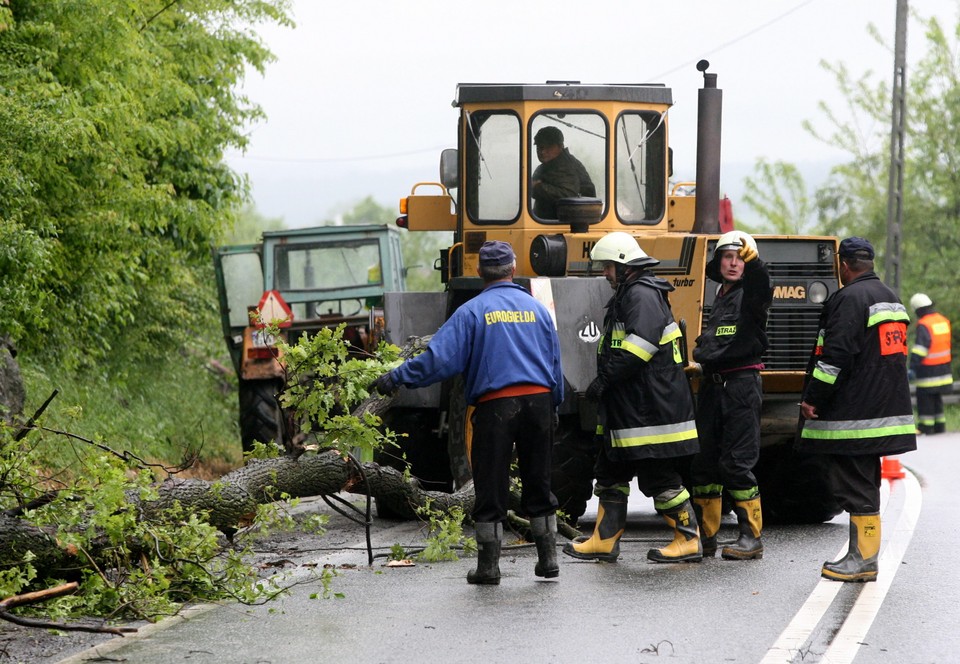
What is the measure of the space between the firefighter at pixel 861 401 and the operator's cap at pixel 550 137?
10.6ft

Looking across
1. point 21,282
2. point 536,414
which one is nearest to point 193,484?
point 536,414

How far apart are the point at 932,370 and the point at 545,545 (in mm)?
13747

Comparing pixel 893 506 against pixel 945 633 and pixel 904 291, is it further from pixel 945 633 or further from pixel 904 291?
pixel 904 291

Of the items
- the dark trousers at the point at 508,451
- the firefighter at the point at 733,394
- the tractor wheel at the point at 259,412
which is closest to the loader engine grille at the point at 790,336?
the firefighter at the point at 733,394

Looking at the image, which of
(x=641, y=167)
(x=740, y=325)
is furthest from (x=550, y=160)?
(x=740, y=325)

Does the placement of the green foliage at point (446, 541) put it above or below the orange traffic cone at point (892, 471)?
above

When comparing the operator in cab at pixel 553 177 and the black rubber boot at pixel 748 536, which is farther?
the operator in cab at pixel 553 177

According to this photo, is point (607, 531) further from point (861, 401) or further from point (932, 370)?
point (932, 370)

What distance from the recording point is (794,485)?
10.7 meters

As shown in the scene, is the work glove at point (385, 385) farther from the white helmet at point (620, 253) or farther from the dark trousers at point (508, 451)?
the white helmet at point (620, 253)

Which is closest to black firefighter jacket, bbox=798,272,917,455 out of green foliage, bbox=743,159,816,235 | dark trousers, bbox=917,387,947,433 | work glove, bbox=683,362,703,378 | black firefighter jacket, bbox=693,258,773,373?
black firefighter jacket, bbox=693,258,773,373

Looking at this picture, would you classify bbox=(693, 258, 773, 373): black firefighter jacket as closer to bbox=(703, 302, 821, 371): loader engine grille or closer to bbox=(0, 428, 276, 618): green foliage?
bbox=(703, 302, 821, 371): loader engine grille

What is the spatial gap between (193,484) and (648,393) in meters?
2.67

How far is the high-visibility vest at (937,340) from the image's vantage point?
66.7ft
